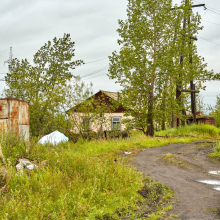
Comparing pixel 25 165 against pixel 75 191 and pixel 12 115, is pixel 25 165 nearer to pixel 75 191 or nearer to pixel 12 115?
pixel 75 191

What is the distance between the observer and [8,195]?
525 cm

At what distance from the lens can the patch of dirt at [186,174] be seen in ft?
17.2

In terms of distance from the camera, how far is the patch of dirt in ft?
17.2

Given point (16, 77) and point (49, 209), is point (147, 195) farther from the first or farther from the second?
point (16, 77)

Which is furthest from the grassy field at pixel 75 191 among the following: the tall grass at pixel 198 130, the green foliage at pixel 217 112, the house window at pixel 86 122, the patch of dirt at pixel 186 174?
the green foliage at pixel 217 112

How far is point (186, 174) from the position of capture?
8.16 metres

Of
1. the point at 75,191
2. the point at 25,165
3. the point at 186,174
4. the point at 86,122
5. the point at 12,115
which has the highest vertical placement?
the point at 12,115

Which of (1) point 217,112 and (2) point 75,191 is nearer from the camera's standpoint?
(2) point 75,191

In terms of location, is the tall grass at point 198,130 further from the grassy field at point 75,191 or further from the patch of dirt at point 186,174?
the grassy field at point 75,191

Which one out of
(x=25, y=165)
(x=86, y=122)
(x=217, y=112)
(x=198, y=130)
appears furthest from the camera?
(x=217, y=112)

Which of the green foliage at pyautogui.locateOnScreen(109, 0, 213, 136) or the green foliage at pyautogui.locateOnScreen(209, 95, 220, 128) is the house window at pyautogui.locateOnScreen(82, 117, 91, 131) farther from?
the green foliage at pyautogui.locateOnScreen(209, 95, 220, 128)

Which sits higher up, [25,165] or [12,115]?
[12,115]

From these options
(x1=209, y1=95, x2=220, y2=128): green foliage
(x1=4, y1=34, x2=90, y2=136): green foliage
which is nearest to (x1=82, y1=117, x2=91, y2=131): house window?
(x1=4, y1=34, x2=90, y2=136): green foliage

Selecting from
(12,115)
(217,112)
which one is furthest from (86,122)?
(217,112)
